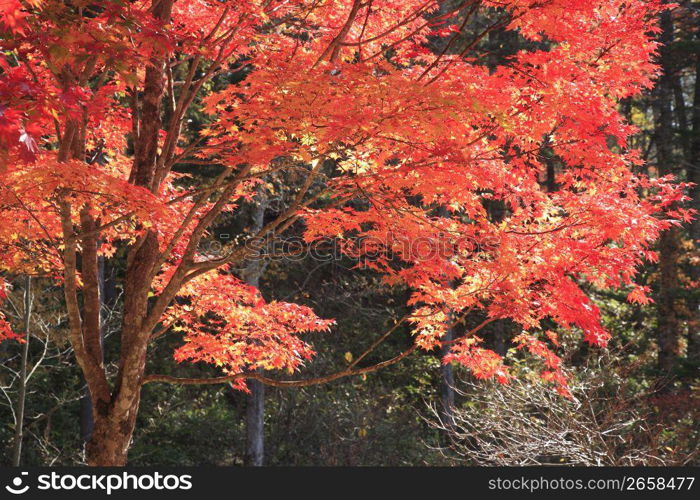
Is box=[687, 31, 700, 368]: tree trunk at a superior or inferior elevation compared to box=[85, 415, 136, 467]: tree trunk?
superior

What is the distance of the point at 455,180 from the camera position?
5113mm

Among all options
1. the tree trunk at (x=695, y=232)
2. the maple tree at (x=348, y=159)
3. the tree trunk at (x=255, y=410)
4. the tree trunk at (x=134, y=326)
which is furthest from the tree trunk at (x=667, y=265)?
the tree trunk at (x=134, y=326)

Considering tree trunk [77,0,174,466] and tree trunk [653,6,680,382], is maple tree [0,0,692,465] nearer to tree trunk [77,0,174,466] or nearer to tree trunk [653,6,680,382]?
tree trunk [77,0,174,466]

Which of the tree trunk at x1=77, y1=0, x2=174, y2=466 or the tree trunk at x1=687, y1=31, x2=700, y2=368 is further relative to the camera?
the tree trunk at x1=687, y1=31, x2=700, y2=368

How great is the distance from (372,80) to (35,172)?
197 centimetres

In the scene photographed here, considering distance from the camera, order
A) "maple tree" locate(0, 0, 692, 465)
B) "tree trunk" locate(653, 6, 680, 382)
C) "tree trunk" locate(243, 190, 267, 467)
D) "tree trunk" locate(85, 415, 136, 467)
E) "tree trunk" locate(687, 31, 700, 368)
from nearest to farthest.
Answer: "maple tree" locate(0, 0, 692, 465)
"tree trunk" locate(85, 415, 136, 467)
"tree trunk" locate(243, 190, 267, 467)
"tree trunk" locate(687, 31, 700, 368)
"tree trunk" locate(653, 6, 680, 382)

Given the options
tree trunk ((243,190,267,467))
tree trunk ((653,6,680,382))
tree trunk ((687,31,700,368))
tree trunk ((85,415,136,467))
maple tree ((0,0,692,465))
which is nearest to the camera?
maple tree ((0,0,692,465))

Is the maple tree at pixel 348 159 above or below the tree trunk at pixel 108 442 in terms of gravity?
above

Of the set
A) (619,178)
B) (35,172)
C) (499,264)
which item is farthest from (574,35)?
(35,172)

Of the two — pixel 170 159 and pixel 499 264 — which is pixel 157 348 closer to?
pixel 170 159

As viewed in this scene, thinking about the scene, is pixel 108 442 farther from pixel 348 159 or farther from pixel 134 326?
pixel 348 159

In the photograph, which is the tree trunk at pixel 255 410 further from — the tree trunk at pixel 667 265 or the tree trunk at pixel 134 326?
the tree trunk at pixel 667 265

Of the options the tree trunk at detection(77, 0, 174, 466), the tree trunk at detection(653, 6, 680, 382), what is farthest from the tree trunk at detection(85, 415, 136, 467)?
the tree trunk at detection(653, 6, 680, 382)

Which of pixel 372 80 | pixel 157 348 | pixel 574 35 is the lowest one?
pixel 157 348
